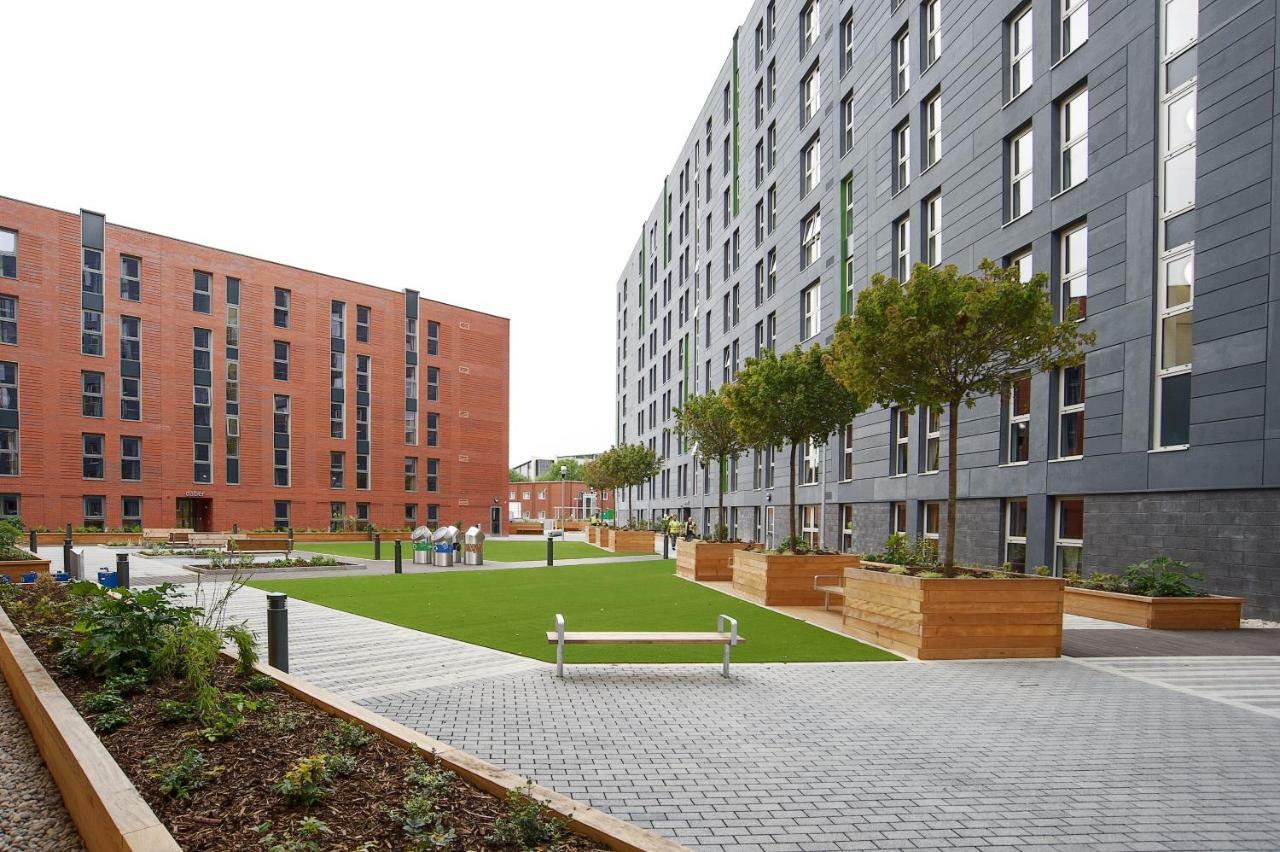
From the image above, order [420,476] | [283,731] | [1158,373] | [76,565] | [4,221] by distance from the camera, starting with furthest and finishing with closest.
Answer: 1. [420,476]
2. [4,221]
3. [76,565]
4. [1158,373]
5. [283,731]

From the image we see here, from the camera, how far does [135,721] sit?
5.26m

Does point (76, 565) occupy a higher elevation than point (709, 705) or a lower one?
higher

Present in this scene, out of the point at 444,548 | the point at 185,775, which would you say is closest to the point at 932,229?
the point at 444,548

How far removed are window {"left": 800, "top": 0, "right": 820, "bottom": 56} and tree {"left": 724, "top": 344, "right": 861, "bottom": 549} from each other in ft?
64.6

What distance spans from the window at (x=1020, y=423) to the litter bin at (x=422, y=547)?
61.0ft

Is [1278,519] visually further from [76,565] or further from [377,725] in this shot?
[76,565]

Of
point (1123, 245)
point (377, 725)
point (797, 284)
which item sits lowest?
point (377, 725)

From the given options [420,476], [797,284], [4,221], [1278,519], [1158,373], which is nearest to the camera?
[1278,519]

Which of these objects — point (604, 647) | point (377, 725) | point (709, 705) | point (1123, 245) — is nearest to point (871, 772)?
point (709, 705)

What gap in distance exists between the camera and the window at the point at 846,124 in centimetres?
2708

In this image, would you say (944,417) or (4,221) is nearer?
(944,417)

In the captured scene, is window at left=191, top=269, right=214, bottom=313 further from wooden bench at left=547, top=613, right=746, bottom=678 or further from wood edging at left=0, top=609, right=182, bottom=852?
wooden bench at left=547, top=613, right=746, bottom=678

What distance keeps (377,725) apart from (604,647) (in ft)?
16.4

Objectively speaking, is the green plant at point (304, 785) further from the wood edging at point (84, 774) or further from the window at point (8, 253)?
the window at point (8, 253)
